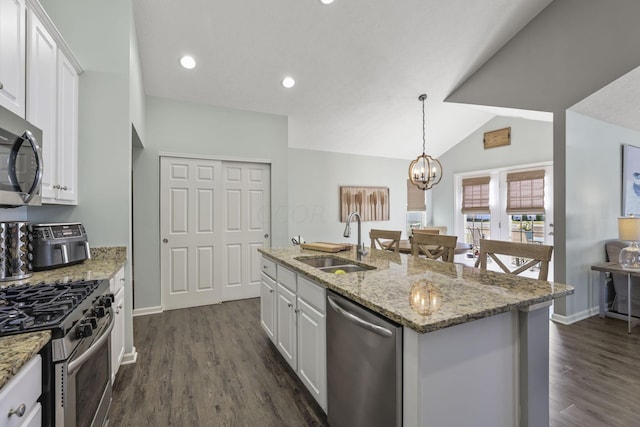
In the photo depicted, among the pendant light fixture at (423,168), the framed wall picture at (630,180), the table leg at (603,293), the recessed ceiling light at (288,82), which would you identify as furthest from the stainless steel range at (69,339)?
the framed wall picture at (630,180)

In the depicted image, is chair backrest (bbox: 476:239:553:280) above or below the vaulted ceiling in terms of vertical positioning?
below

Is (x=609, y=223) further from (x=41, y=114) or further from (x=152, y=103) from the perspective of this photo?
(x=152, y=103)

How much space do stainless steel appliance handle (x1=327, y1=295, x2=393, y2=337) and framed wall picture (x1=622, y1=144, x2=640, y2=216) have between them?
4642 mm

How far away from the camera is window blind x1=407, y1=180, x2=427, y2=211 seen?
271 inches

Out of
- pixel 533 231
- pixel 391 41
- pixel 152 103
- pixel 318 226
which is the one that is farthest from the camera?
pixel 318 226

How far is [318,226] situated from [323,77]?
281cm

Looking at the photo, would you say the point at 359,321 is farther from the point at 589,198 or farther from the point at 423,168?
the point at 589,198

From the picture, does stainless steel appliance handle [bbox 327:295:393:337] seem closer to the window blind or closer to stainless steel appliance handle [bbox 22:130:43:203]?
stainless steel appliance handle [bbox 22:130:43:203]

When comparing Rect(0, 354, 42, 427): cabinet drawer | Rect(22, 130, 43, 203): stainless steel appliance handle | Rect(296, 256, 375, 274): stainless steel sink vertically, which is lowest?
Rect(0, 354, 42, 427): cabinet drawer

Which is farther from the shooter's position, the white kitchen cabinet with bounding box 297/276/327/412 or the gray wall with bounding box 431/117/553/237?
the gray wall with bounding box 431/117/553/237

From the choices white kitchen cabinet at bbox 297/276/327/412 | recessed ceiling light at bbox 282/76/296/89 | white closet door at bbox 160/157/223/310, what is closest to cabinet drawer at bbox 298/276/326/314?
white kitchen cabinet at bbox 297/276/327/412

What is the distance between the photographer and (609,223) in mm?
3818

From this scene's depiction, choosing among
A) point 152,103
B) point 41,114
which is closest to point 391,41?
point 152,103

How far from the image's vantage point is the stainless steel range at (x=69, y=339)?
1011 millimetres
